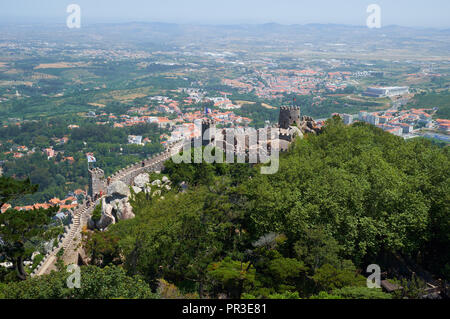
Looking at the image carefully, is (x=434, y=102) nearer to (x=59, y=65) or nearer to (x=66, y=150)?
(x=66, y=150)

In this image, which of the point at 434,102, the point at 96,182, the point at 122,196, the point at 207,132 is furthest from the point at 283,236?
the point at 434,102

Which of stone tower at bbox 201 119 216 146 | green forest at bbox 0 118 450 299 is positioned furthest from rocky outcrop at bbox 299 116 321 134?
green forest at bbox 0 118 450 299

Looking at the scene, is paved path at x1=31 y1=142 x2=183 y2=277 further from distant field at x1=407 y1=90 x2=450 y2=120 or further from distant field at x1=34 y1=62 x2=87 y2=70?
distant field at x1=34 y1=62 x2=87 y2=70

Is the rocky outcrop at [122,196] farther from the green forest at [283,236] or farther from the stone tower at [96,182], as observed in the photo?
the green forest at [283,236]

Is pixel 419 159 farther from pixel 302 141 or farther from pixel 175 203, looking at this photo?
pixel 175 203

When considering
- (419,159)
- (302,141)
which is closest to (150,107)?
(302,141)

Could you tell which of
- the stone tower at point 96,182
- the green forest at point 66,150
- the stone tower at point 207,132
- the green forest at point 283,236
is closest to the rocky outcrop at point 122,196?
the stone tower at point 96,182

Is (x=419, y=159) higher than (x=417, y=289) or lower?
higher
